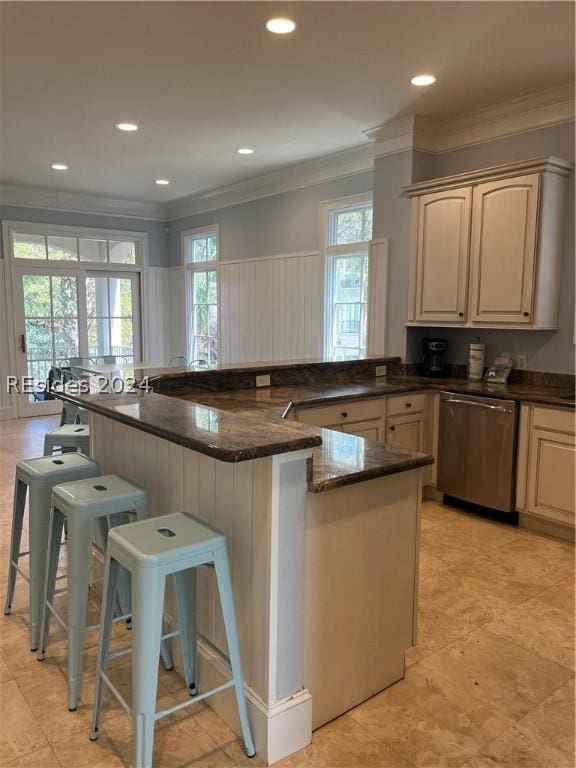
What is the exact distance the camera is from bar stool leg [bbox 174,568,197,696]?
1.88m

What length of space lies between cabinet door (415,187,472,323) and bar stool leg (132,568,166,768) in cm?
304

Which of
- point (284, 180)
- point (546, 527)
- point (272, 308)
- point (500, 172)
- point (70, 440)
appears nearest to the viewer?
point (70, 440)

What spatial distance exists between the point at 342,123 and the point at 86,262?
4.26 m

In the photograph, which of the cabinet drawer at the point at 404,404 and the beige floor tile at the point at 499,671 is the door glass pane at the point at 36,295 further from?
the beige floor tile at the point at 499,671

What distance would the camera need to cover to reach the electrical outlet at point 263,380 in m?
3.72

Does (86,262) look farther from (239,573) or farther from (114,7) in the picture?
(239,573)

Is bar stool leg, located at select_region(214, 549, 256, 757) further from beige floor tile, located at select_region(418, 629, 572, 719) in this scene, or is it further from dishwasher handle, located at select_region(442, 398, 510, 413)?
dishwasher handle, located at select_region(442, 398, 510, 413)

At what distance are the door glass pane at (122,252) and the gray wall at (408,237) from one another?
4263 millimetres

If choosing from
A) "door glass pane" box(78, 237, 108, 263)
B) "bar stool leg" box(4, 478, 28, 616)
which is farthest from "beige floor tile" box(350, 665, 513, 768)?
"door glass pane" box(78, 237, 108, 263)

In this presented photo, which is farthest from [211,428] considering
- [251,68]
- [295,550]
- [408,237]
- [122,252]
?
A: [122,252]

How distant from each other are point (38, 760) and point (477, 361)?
343 centimetres

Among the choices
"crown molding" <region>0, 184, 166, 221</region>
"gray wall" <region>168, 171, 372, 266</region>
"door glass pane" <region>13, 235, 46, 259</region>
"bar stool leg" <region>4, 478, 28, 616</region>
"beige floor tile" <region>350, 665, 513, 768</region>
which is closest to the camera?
"beige floor tile" <region>350, 665, 513, 768</region>

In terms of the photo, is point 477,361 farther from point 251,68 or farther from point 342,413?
point 251,68

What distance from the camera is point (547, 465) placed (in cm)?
331
